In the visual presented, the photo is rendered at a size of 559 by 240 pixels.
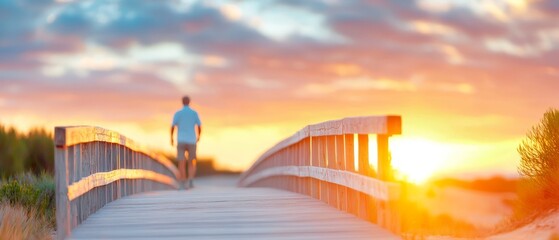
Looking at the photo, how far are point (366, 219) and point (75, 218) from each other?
10.9 ft

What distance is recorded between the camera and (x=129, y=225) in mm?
9891

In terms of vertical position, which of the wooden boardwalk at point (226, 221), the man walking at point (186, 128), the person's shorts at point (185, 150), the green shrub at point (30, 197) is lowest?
the wooden boardwalk at point (226, 221)

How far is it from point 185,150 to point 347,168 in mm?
10616

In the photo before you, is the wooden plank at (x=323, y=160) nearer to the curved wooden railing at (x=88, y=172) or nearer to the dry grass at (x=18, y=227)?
the curved wooden railing at (x=88, y=172)

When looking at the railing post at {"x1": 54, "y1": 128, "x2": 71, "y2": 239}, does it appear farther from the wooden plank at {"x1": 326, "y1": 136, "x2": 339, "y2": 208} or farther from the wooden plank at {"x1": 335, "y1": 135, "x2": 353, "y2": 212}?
the wooden plank at {"x1": 326, "y1": 136, "x2": 339, "y2": 208}

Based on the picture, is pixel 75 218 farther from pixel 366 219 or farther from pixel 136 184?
pixel 136 184

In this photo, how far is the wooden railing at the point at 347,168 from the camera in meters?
8.74

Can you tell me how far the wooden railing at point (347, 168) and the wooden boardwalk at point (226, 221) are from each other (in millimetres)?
183

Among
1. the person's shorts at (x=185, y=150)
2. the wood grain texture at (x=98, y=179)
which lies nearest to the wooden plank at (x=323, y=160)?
the wood grain texture at (x=98, y=179)

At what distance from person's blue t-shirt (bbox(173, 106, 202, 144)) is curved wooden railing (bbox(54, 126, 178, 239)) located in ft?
7.42

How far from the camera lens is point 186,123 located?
20.2 m

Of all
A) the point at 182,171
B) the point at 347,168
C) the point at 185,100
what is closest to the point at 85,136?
the point at 347,168

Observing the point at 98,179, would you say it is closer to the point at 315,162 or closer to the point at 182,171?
the point at 315,162

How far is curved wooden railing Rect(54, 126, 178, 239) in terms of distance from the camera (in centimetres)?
893
